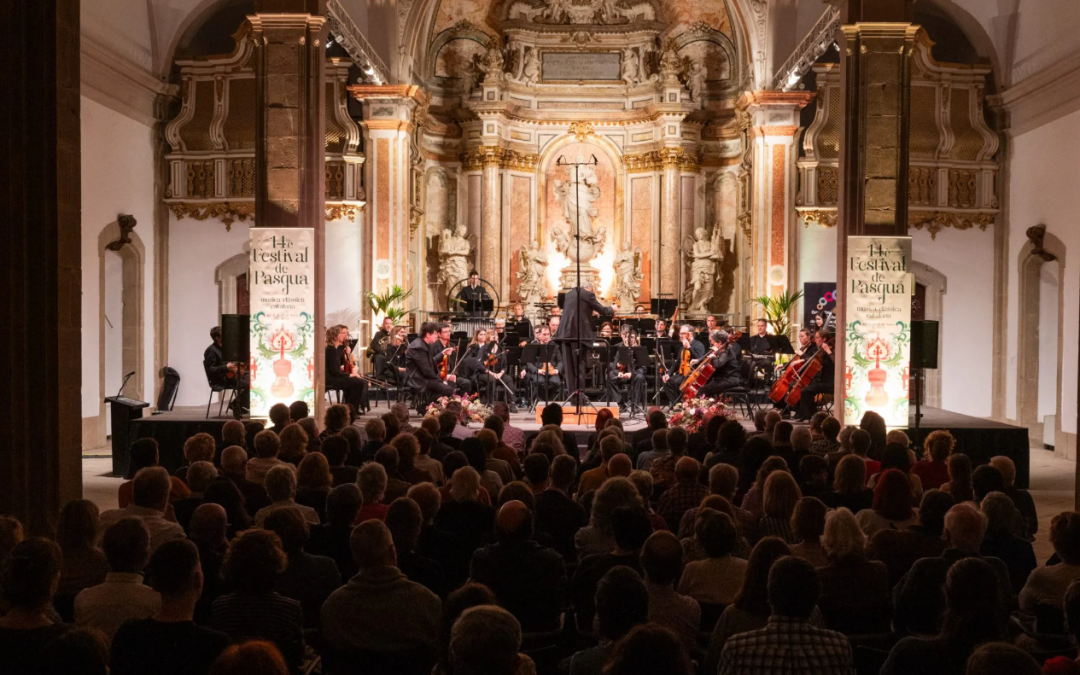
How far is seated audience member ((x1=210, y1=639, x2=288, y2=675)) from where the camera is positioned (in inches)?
102

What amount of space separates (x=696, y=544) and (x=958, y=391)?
14.2 meters

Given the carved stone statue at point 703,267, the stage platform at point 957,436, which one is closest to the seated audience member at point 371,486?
the stage platform at point 957,436

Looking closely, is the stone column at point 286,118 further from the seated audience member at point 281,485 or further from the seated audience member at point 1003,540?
the seated audience member at point 1003,540

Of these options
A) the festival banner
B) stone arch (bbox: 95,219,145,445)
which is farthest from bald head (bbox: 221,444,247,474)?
stone arch (bbox: 95,219,145,445)

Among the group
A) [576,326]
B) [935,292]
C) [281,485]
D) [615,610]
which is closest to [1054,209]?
[935,292]

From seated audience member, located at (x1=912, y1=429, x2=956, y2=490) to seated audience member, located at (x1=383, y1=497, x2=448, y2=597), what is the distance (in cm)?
370

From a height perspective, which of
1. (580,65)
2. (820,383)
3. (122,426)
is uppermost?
(580,65)

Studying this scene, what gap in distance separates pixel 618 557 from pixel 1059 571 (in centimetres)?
180

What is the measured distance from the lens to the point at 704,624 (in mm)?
4219

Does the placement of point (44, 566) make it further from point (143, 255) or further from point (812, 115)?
point (812, 115)

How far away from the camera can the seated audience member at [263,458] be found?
21.8 feet

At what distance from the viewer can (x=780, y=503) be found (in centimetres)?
515

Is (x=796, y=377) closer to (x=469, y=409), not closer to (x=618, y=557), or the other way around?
(x=469, y=409)

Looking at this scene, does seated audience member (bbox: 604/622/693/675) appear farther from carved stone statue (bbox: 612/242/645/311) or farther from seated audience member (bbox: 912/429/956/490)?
carved stone statue (bbox: 612/242/645/311)
